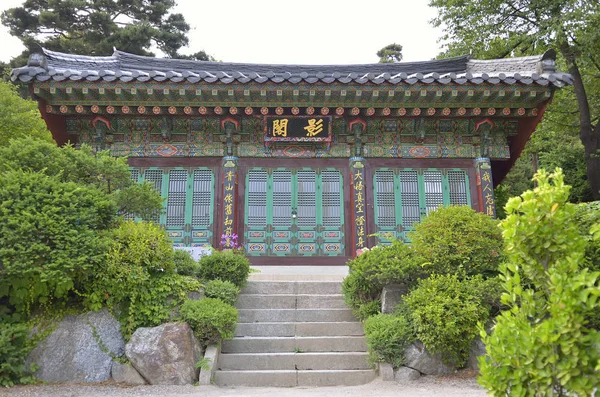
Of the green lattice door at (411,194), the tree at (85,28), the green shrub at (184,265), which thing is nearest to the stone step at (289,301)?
the green shrub at (184,265)

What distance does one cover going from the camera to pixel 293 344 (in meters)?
7.04

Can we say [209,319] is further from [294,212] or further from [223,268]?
[294,212]

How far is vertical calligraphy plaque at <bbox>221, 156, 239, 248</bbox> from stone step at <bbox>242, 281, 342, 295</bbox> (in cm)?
236

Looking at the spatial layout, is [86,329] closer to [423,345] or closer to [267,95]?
[423,345]

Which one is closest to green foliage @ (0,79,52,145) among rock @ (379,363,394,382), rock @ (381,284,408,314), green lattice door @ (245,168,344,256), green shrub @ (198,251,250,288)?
green lattice door @ (245,168,344,256)

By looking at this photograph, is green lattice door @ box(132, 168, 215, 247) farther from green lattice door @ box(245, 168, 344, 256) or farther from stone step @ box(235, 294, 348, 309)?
stone step @ box(235, 294, 348, 309)

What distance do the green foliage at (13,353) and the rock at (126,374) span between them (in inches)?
37.3

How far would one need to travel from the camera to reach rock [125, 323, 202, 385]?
241 inches

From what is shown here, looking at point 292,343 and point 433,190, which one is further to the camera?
point 433,190

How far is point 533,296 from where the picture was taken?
10.5 feet

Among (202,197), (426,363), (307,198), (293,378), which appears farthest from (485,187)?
(293,378)

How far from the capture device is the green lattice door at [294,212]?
1096 cm

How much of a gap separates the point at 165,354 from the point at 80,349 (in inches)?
45.0

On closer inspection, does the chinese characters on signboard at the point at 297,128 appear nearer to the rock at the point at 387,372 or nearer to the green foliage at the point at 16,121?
the rock at the point at 387,372
